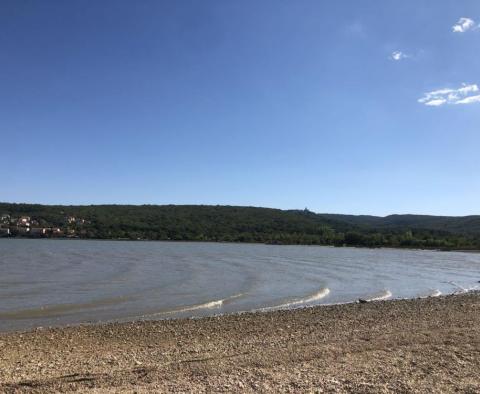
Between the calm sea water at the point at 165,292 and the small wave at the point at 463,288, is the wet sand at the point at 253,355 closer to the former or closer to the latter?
the calm sea water at the point at 165,292

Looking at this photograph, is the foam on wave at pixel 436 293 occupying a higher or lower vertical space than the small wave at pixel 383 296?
higher

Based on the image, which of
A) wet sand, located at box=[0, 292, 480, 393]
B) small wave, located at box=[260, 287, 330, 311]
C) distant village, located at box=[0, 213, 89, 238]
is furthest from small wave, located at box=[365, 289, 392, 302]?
distant village, located at box=[0, 213, 89, 238]

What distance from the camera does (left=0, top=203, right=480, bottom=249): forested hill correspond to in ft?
392

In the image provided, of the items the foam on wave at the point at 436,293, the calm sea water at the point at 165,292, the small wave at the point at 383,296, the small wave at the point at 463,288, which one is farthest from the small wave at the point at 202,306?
the small wave at the point at 463,288

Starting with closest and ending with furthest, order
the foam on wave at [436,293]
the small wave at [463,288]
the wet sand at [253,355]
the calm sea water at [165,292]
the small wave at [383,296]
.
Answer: the wet sand at [253,355] < the calm sea water at [165,292] < the small wave at [383,296] < the foam on wave at [436,293] < the small wave at [463,288]

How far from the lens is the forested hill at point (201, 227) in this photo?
119m

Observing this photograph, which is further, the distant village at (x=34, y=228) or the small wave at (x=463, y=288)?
the distant village at (x=34, y=228)

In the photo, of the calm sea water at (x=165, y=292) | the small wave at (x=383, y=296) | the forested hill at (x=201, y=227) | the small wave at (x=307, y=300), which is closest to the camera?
the calm sea water at (x=165, y=292)

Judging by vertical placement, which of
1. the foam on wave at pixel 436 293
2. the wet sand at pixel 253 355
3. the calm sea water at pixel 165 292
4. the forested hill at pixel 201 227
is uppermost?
the forested hill at pixel 201 227

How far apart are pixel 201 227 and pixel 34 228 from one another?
39914 mm

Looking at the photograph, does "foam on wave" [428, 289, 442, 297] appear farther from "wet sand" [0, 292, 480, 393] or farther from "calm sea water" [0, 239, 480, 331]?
"wet sand" [0, 292, 480, 393]

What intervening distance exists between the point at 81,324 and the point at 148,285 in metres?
11.3

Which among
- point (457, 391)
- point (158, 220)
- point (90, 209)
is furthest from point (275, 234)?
point (457, 391)

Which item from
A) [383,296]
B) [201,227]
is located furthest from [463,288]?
[201,227]
